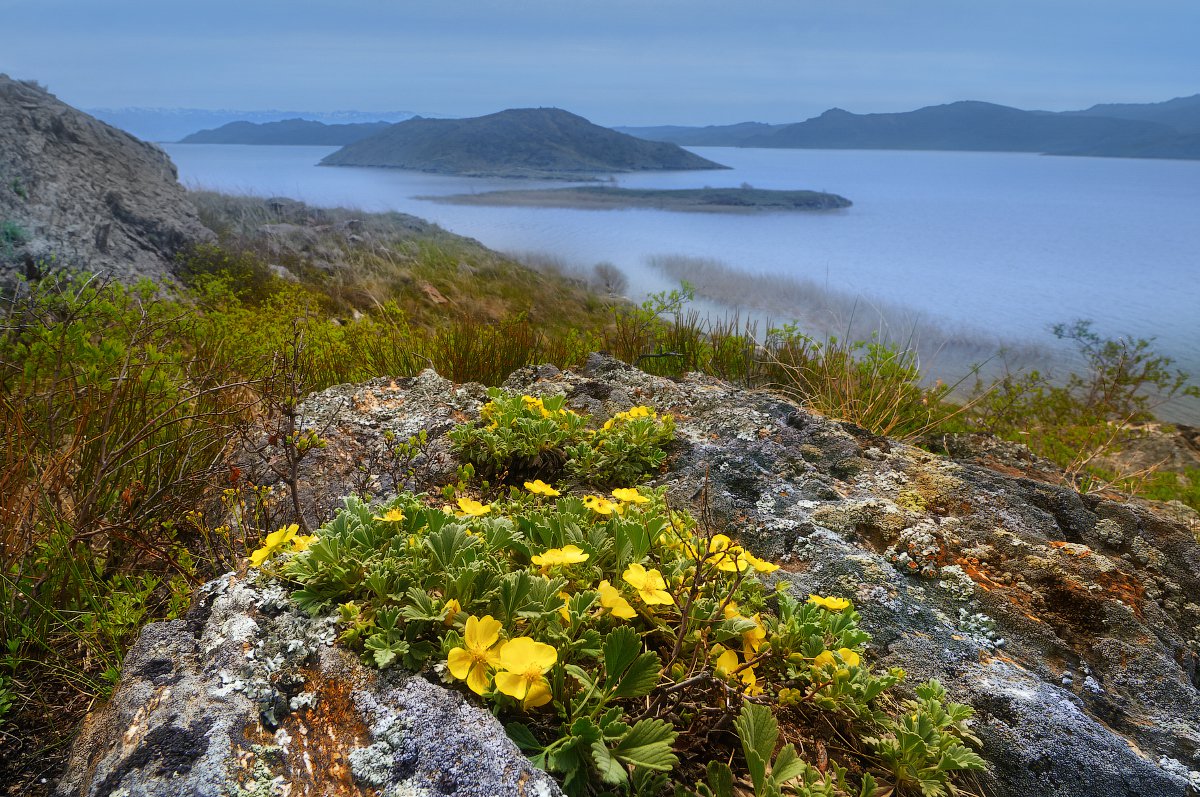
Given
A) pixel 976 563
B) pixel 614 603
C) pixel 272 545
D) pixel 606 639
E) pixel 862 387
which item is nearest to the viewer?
pixel 606 639

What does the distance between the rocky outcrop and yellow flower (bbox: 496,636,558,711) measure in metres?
0.09

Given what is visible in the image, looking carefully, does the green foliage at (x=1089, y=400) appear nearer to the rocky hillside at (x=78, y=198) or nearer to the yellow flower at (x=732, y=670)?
the yellow flower at (x=732, y=670)

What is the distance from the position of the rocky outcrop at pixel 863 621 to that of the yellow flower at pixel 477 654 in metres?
0.07

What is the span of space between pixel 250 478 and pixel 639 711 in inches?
88.9

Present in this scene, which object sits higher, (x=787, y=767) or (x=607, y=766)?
(x=607, y=766)

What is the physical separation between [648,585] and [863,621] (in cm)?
83

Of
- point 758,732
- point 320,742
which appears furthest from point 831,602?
point 320,742

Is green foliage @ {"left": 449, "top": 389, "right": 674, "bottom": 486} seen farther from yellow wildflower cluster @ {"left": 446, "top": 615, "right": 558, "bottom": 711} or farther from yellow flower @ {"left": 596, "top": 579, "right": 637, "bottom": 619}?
yellow wildflower cluster @ {"left": 446, "top": 615, "right": 558, "bottom": 711}

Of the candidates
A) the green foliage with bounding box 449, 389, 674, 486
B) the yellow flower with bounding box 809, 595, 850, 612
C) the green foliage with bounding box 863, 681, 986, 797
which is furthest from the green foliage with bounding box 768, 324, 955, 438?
the green foliage with bounding box 863, 681, 986, 797

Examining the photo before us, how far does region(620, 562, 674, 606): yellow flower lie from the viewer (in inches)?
62.3

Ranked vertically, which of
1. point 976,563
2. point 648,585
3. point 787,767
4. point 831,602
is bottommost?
point 976,563

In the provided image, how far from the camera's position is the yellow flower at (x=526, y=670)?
4.31ft

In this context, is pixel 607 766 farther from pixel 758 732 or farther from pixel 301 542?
pixel 301 542

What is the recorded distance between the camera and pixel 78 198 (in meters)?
11.9
